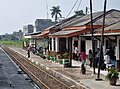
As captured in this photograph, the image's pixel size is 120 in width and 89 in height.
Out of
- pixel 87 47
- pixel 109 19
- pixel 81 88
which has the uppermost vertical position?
pixel 109 19

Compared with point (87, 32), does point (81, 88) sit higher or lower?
lower

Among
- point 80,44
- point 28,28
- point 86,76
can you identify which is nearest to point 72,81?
point 86,76

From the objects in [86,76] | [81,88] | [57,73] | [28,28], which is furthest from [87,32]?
[28,28]

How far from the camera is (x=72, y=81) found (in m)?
18.9

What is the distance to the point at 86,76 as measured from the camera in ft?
68.2

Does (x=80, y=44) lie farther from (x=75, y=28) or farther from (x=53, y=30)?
(x=53, y=30)

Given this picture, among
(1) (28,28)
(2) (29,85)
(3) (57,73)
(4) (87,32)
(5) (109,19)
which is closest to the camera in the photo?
(2) (29,85)

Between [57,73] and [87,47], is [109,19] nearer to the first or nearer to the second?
[87,47]

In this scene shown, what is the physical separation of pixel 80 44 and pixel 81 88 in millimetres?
14599

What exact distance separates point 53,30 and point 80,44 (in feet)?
31.7

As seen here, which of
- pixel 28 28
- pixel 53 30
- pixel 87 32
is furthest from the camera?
pixel 28 28

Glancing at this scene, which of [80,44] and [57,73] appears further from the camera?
[80,44]

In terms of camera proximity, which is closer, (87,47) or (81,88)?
(81,88)

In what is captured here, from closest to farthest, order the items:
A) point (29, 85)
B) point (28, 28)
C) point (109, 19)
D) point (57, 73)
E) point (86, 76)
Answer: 1. point (29, 85)
2. point (86, 76)
3. point (57, 73)
4. point (109, 19)
5. point (28, 28)
